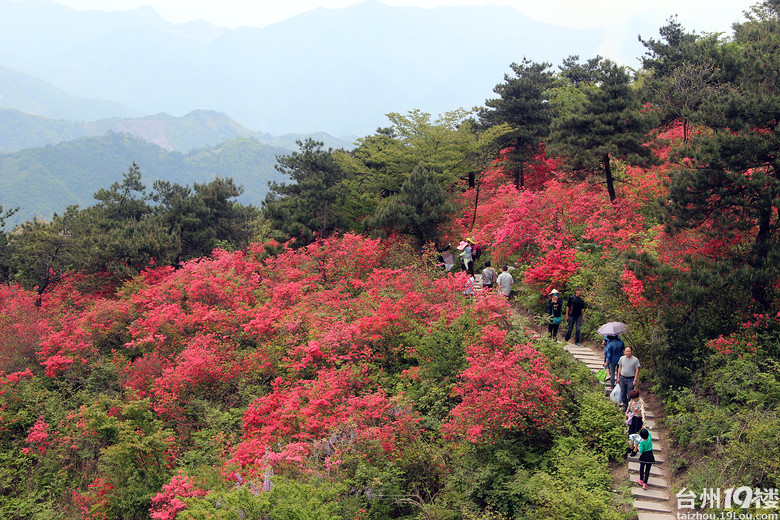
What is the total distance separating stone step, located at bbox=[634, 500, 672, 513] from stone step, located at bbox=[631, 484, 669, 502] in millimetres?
115

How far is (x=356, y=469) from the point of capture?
1082 centimetres

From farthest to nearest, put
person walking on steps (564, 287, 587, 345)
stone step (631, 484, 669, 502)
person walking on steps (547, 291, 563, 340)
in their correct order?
1. person walking on steps (547, 291, 563, 340)
2. person walking on steps (564, 287, 587, 345)
3. stone step (631, 484, 669, 502)

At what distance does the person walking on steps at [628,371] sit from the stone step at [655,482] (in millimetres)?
1748

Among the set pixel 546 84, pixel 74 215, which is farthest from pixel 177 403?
pixel 546 84

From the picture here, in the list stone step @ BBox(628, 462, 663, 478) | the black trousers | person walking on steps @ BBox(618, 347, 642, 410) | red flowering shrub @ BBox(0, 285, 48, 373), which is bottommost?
red flowering shrub @ BBox(0, 285, 48, 373)

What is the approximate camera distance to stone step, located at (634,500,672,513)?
890 cm

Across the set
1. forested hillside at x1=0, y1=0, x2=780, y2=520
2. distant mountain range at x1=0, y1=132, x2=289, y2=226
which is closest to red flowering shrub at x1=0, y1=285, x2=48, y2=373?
forested hillside at x1=0, y1=0, x2=780, y2=520

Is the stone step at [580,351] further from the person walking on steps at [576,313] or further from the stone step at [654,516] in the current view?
the stone step at [654,516]

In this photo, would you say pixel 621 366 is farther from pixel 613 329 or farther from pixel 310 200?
pixel 310 200

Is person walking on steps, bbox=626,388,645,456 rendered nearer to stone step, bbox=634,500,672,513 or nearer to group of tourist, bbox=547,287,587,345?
stone step, bbox=634,500,672,513

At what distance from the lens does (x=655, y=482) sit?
31.3 feet

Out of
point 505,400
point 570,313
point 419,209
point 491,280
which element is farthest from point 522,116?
point 505,400

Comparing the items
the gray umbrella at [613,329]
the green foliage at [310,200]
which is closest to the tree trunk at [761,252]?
the gray umbrella at [613,329]

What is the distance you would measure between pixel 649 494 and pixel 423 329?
7377 mm
